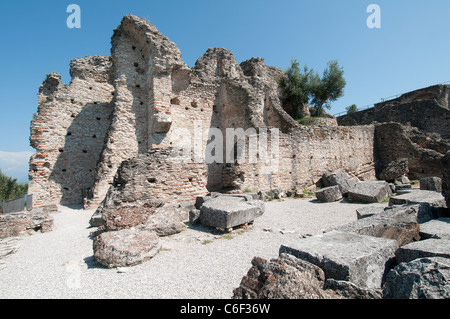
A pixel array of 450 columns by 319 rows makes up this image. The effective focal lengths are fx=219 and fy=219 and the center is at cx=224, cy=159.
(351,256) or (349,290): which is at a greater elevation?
(351,256)

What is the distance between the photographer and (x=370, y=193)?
7.34 metres

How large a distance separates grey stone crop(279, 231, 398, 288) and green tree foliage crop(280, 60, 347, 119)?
18762 millimetres

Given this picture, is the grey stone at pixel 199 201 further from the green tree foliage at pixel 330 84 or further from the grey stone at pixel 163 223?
the green tree foliage at pixel 330 84

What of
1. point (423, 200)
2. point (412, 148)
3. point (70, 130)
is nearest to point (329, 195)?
point (423, 200)

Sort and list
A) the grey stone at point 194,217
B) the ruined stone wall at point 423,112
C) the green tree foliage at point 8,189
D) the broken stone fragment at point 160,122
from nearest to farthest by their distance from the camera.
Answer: the grey stone at point 194,217, the broken stone fragment at point 160,122, the ruined stone wall at point 423,112, the green tree foliage at point 8,189

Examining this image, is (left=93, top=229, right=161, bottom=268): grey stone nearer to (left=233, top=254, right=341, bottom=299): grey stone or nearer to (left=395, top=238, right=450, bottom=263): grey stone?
(left=233, top=254, right=341, bottom=299): grey stone

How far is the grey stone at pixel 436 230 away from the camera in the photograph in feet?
9.52

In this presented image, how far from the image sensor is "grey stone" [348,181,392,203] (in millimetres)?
7223

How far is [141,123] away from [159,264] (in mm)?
9116

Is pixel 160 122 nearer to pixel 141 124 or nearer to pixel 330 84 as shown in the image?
pixel 141 124

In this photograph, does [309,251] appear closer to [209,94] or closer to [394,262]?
[394,262]

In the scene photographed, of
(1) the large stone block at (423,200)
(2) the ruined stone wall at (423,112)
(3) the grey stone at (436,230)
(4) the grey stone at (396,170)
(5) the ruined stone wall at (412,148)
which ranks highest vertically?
(2) the ruined stone wall at (423,112)

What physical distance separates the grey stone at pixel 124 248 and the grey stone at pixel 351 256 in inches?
85.7

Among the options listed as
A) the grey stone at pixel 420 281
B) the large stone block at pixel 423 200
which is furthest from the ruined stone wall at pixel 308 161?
the grey stone at pixel 420 281
